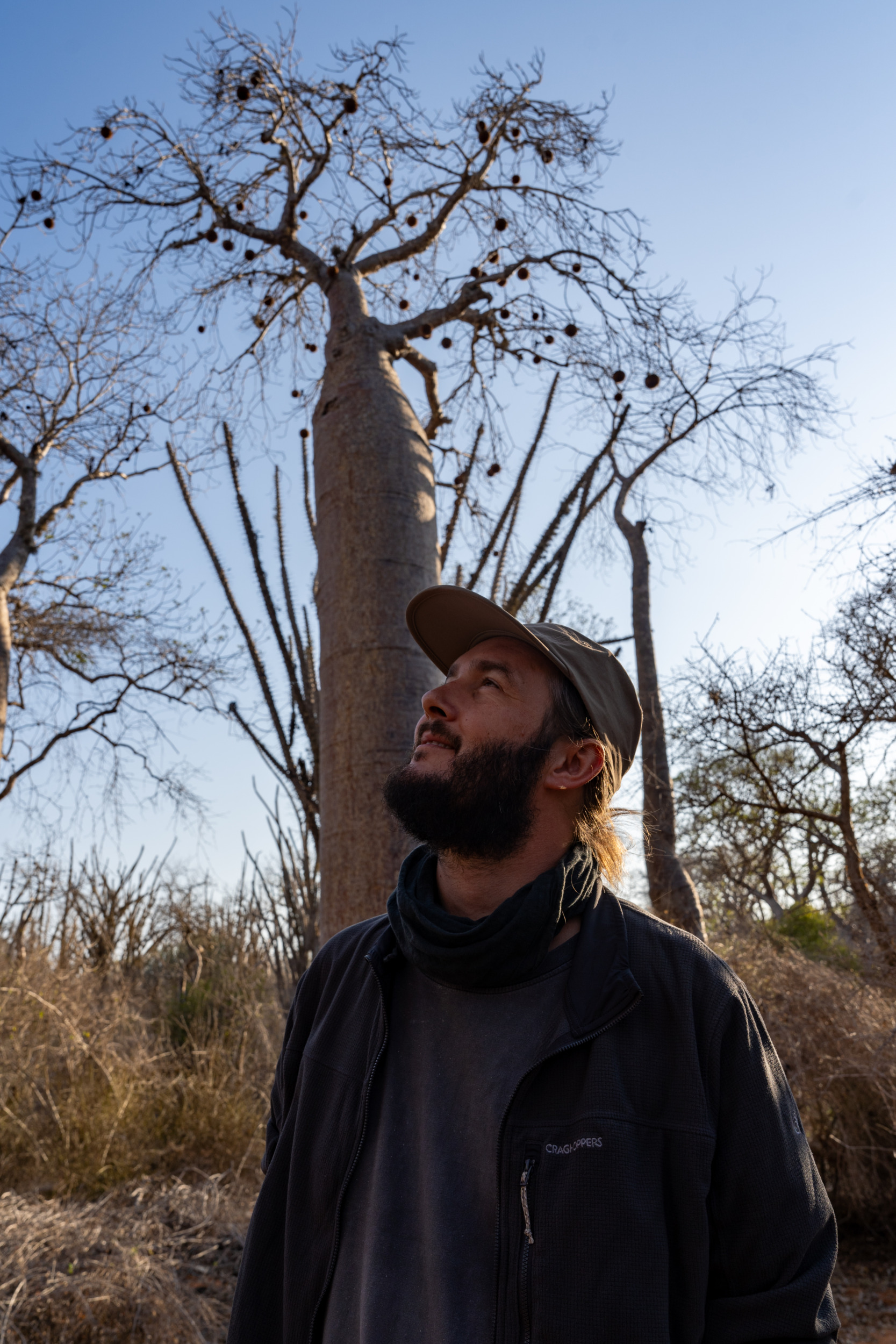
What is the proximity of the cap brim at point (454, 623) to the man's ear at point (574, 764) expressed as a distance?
19 cm

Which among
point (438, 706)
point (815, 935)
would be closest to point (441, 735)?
point (438, 706)

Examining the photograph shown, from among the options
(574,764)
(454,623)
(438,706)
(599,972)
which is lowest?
(599,972)

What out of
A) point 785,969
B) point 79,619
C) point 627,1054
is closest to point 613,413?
point 785,969

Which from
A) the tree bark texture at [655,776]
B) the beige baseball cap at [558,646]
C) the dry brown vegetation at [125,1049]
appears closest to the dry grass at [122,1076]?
the dry brown vegetation at [125,1049]

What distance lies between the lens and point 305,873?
25.7 feet

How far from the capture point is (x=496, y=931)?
1571mm

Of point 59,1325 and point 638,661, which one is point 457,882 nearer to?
point 59,1325

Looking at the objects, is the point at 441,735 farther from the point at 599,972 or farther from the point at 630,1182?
the point at 630,1182

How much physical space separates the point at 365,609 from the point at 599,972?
1.89 m

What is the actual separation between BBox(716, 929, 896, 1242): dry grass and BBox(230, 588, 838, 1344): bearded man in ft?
15.3

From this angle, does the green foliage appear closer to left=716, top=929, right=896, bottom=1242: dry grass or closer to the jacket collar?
left=716, top=929, right=896, bottom=1242: dry grass

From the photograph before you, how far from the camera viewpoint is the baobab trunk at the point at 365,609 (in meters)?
3.02

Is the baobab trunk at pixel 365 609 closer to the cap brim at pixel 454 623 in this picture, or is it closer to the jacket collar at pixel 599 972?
the cap brim at pixel 454 623

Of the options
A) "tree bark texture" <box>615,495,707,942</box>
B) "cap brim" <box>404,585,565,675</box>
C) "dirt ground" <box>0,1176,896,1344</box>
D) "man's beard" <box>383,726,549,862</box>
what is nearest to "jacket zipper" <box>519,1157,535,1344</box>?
"man's beard" <box>383,726,549,862</box>
